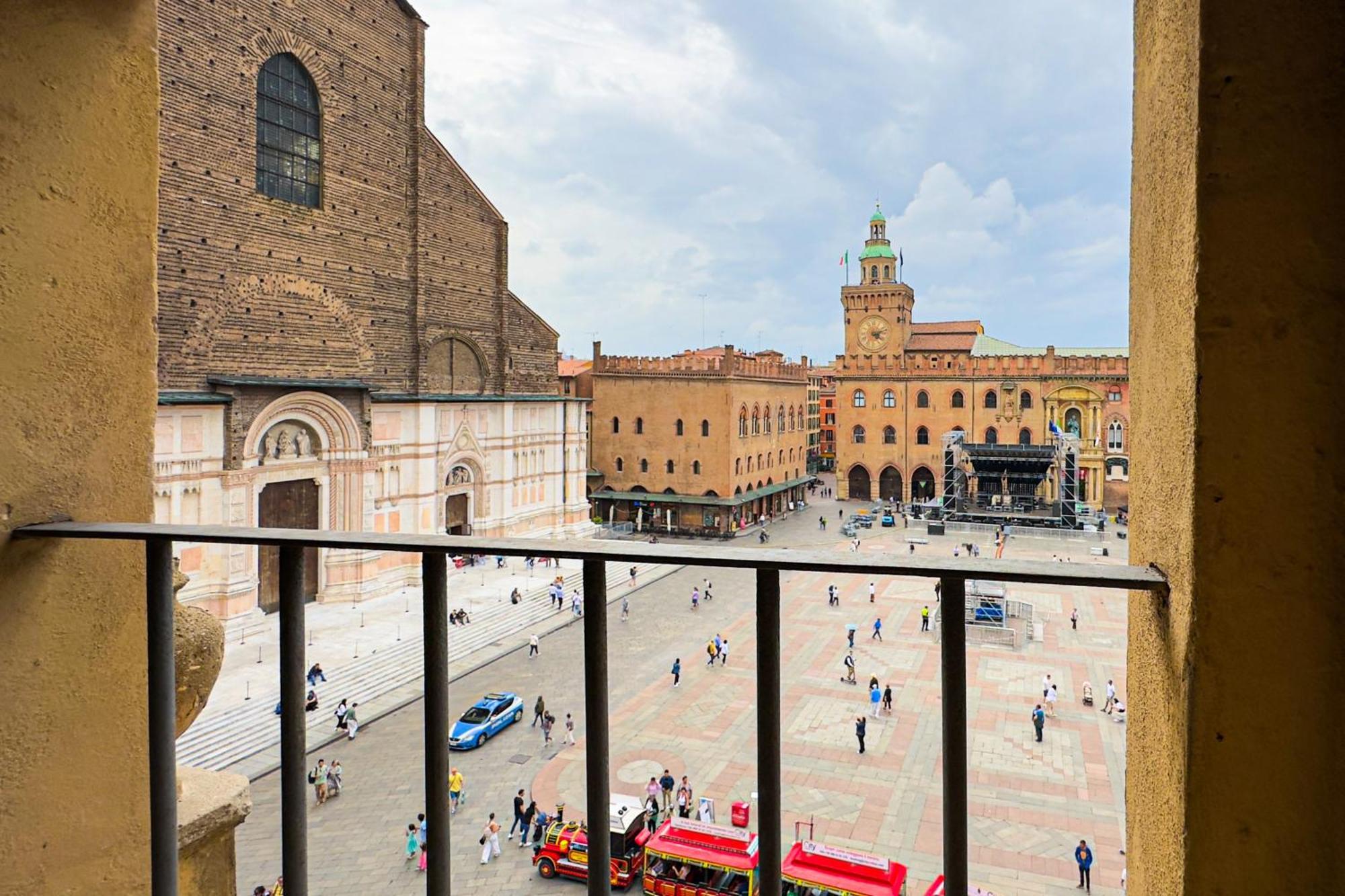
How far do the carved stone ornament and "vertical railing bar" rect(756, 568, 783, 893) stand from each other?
22.6 meters

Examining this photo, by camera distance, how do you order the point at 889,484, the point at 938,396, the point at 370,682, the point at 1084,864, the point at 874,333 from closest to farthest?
the point at 1084,864 → the point at 370,682 → the point at 938,396 → the point at 889,484 → the point at 874,333

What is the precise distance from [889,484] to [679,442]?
57.7 feet

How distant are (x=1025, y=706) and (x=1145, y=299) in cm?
1726

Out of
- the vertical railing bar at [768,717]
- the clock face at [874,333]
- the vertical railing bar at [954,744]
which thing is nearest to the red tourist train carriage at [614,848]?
the vertical railing bar at [768,717]

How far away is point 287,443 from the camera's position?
22.6 m

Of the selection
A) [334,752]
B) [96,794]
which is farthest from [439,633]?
[334,752]

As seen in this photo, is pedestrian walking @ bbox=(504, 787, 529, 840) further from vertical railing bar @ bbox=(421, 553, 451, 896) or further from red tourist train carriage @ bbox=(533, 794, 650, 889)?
vertical railing bar @ bbox=(421, 553, 451, 896)

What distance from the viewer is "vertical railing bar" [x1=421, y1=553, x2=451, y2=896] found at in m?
1.74

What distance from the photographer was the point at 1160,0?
1.45 meters

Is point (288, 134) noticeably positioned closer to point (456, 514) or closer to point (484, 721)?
point (456, 514)

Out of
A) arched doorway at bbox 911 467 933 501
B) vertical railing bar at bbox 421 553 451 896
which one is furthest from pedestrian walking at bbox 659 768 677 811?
arched doorway at bbox 911 467 933 501

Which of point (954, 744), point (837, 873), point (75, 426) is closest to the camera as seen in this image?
point (954, 744)

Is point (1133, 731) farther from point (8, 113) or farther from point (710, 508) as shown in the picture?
point (710, 508)

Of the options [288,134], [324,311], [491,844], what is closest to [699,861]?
[491,844]
